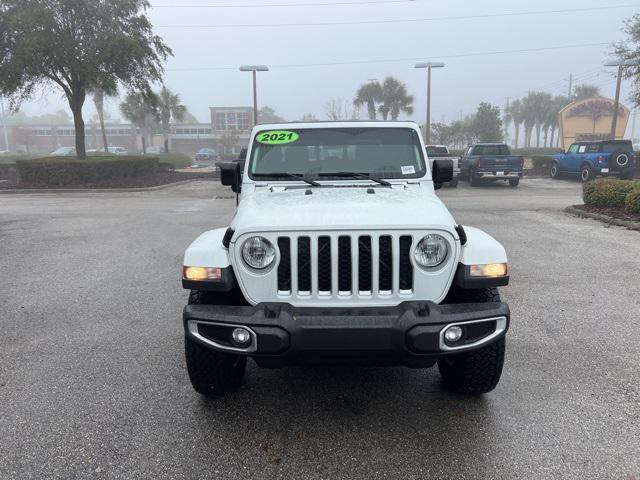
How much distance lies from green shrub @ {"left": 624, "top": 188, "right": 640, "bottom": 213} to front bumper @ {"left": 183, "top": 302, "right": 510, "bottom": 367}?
917cm

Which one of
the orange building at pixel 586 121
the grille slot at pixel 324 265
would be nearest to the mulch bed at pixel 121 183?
the grille slot at pixel 324 265

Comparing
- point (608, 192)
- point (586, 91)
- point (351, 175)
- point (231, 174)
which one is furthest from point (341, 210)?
point (586, 91)

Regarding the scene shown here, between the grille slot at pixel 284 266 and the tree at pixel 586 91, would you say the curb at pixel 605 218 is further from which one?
the tree at pixel 586 91

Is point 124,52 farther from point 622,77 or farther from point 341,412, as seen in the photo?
point 622,77

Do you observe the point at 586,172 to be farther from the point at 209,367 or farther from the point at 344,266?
the point at 209,367

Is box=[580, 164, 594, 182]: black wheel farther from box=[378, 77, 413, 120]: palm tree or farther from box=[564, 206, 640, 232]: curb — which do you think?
box=[378, 77, 413, 120]: palm tree

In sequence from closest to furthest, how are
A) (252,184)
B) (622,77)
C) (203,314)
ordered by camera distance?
(203,314) < (252,184) < (622,77)

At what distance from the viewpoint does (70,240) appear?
29.7 ft

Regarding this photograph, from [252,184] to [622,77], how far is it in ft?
86.5

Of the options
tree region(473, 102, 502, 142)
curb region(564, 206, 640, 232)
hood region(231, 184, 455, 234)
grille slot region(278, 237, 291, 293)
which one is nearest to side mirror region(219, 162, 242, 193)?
hood region(231, 184, 455, 234)

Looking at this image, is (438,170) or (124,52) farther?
(124,52)

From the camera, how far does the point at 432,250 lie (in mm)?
2891

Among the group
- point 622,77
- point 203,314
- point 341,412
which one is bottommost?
point 341,412

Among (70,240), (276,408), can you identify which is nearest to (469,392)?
(276,408)
